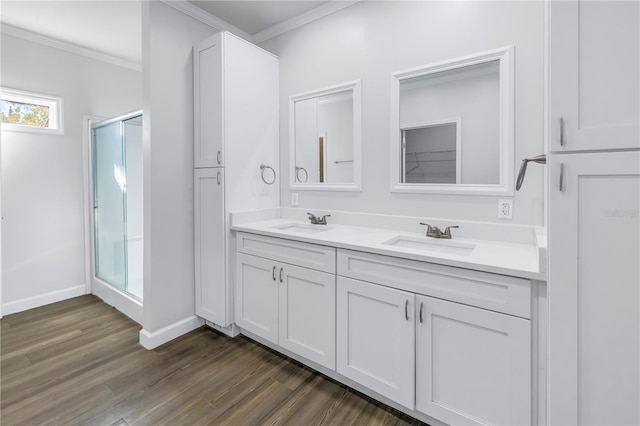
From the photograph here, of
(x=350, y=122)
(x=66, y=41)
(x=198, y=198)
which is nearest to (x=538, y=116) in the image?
(x=350, y=122)

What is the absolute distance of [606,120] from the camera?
957 mm

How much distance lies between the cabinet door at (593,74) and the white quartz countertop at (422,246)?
18.0 inches

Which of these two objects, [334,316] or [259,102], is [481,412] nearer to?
[334,316]

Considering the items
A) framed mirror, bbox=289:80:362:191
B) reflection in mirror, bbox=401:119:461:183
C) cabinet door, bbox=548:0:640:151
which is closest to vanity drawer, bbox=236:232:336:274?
framed mirror, bbox=289:80:362:191

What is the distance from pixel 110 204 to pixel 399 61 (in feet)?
9.93

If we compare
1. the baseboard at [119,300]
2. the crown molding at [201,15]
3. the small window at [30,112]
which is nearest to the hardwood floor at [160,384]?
the baseboard at [119,300]

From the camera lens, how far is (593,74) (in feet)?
3.15

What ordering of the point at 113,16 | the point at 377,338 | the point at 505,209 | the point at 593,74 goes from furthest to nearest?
the point at 113,16, the point at 505,209, the point at 377,338, the point at 593,74

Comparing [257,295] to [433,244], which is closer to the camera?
[433,244]

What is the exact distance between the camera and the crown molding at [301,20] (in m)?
2.40

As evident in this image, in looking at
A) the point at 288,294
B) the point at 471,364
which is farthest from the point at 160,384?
the point at 471,364

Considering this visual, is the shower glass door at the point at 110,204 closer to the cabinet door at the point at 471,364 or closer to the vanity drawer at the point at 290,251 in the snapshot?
the vanity drawer at the point at 290,251

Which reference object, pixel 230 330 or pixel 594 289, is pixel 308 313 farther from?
pixel 594 289

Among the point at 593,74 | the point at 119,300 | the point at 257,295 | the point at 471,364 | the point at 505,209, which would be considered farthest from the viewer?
the point at 119,300
